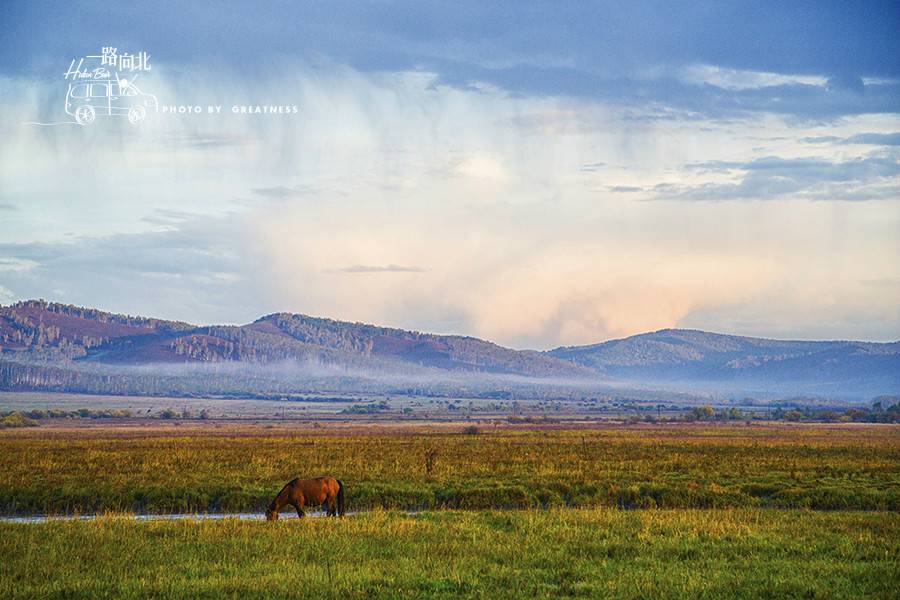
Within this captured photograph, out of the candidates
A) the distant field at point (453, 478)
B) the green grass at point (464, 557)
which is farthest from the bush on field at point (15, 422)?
the green grass at point (464, 557)

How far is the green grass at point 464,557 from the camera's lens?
55.0 ft

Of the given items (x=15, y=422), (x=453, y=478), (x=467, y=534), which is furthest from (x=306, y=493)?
(x=15, y=422)

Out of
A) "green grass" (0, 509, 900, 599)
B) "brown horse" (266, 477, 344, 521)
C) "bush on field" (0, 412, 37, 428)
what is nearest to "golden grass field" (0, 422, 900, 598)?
"green grass" (0, 509, 900, 599)

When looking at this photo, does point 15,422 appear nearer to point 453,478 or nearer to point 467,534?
point 453,478

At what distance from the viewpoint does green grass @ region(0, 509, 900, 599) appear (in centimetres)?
1675

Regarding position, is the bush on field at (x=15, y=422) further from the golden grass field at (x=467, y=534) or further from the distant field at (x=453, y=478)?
the golden grass field at (x=467, y=534)

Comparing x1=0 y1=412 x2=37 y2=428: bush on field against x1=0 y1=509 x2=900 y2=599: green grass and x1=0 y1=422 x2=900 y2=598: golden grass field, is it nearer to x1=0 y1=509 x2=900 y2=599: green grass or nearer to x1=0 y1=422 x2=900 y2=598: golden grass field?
x1=0 y1=422 x2=900 y2=598: golden grass field

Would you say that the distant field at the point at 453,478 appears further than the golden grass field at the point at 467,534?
Yes

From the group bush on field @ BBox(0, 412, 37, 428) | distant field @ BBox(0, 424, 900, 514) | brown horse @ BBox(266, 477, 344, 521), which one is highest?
brown horse @ BBox(266, 477, 344, 521)

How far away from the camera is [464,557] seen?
19.5 metres

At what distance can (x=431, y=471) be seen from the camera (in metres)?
39.1

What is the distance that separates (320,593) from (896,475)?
30576 millimetres

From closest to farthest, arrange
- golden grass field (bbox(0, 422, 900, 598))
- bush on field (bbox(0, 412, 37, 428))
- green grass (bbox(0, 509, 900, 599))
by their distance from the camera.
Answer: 1. green grass (bbox(0, 509, 900, 599))
2. golden grass field (bbox(0, 422, 900, 598))
3. bush on field (bbox(0, 412, 37, 428))

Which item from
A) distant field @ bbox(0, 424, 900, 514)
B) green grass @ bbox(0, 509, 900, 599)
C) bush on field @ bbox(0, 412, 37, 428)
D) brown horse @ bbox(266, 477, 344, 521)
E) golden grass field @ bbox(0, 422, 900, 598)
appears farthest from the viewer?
bush on field @ bbox(0, 412, 37, 428)
